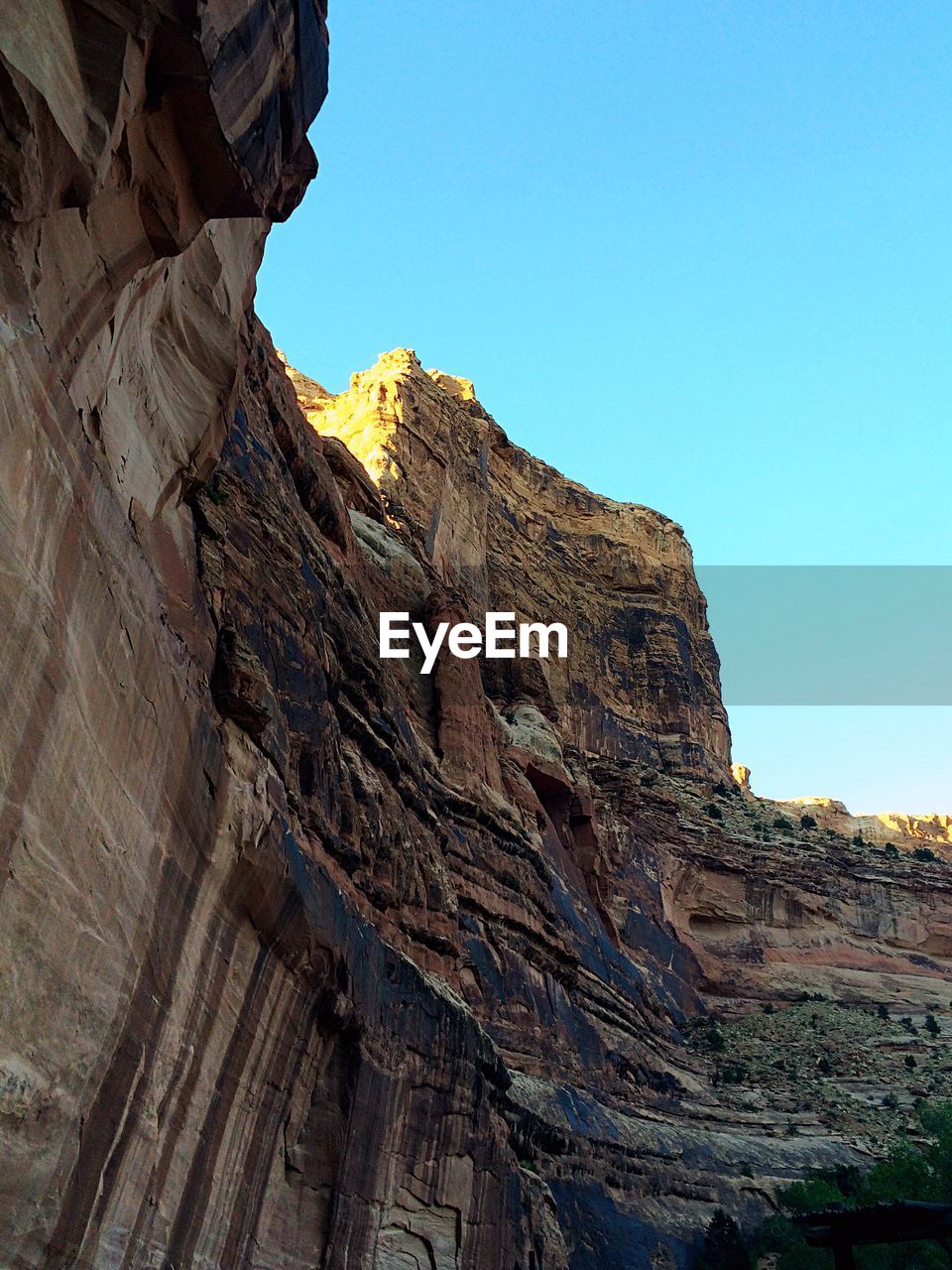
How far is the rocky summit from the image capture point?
32.5 ft

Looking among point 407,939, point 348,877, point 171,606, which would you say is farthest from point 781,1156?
point 171,606

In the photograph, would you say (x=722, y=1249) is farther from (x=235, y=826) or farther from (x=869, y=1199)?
(x=235, y=826)

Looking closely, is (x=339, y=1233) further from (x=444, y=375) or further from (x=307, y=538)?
(x=444, y=375)

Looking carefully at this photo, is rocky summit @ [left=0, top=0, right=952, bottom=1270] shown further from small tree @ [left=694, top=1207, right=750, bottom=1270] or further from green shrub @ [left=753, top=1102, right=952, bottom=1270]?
green shrub @ [left=753, top=1102, right=952, bottom=1270]

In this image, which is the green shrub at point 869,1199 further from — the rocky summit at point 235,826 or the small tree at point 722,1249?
the rocky summit at point 235,826

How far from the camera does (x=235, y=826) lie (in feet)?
46.7

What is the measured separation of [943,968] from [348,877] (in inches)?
2689

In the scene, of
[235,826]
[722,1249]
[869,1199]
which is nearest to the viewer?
[235,826]

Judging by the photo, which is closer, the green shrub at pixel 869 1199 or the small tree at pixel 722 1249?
the green shrub at pixel 869 1199

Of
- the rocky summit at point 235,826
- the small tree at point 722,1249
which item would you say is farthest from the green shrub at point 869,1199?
the rocky summit at point 235,826

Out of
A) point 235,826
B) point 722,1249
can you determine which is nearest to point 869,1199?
point 722,1249

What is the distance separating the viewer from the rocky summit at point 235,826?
9906 mm

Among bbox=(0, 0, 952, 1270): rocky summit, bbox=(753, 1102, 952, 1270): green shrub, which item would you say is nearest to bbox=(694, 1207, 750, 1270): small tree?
bbox=(0, 0, 952, 1270): rocky summit

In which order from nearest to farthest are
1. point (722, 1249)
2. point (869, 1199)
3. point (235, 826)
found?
point (235, 826) → point (722, 1249) → point (869, 1199)
